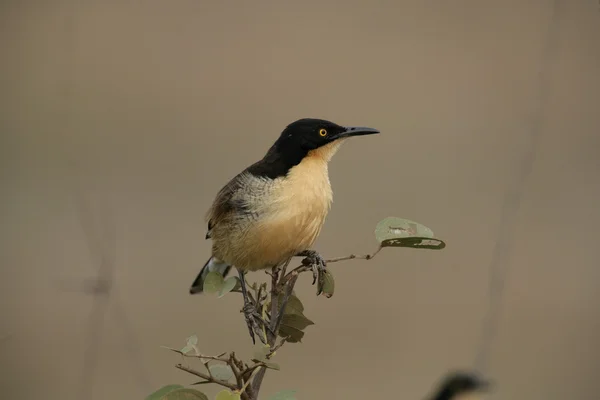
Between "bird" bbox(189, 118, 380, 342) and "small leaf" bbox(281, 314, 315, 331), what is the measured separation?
0.44 metres

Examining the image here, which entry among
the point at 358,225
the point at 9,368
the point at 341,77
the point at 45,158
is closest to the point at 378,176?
the point at 358,225

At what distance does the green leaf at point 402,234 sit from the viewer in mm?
3111

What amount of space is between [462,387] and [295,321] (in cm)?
70

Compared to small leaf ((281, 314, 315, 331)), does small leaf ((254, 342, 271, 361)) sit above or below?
above

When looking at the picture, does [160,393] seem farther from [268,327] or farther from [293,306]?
[293,306]

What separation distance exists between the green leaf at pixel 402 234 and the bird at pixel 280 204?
724mm

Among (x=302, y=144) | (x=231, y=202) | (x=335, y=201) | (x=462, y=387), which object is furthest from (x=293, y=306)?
(x=335, y=201)

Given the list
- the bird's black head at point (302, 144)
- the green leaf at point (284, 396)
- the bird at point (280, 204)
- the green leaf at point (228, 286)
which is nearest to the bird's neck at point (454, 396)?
the bird at point (280, 204)

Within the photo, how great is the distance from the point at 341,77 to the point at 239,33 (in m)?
2.48

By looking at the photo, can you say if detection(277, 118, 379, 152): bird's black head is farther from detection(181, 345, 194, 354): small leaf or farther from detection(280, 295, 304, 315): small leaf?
Answer: detection(181, 345, 194, 354): small leaf

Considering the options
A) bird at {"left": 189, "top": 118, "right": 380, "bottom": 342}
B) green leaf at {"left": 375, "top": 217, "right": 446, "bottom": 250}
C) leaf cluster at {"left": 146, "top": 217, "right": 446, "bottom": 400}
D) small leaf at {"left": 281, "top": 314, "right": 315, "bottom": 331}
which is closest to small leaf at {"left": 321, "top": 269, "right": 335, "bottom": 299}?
leaf cluster at {"left": 146, "top": 217, "right": 446, "bottom": 400}

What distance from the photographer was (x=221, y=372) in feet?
9.53

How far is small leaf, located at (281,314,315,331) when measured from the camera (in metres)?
3.42

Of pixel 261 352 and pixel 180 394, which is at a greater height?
pixel 261 352
